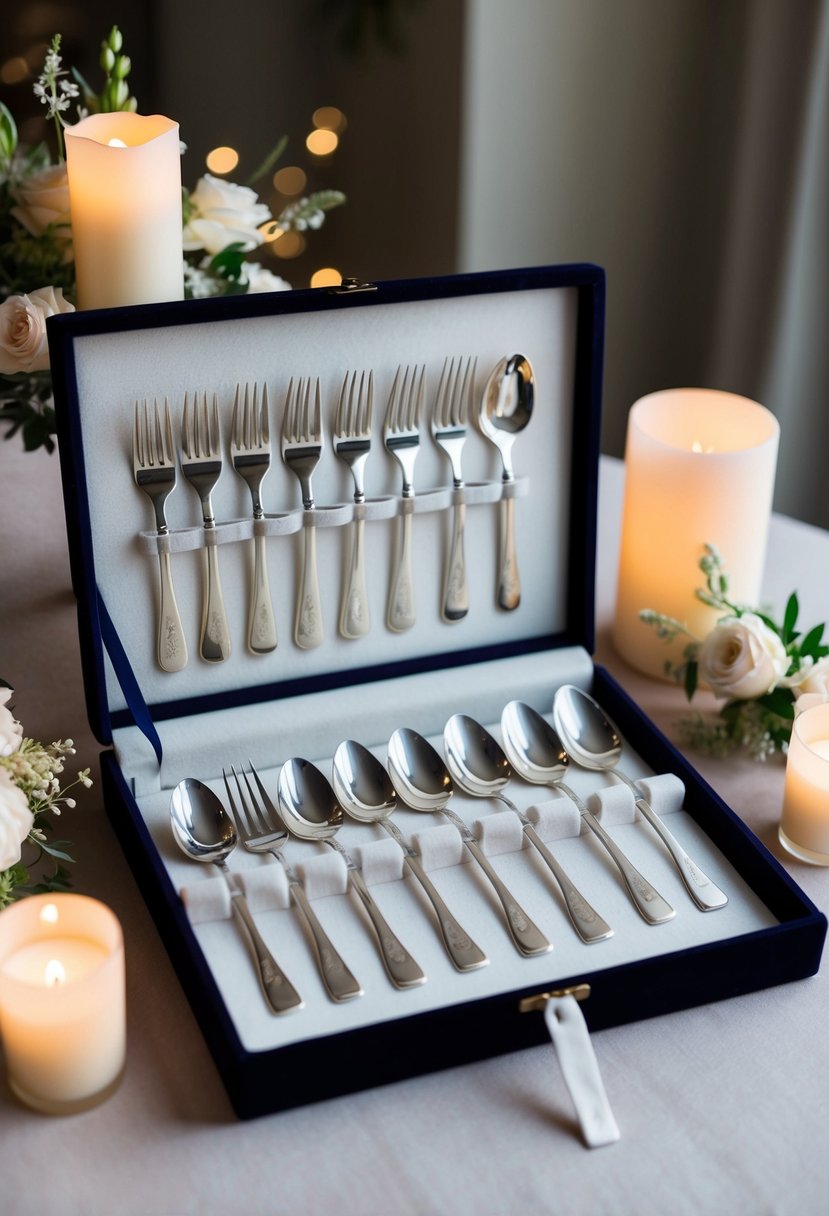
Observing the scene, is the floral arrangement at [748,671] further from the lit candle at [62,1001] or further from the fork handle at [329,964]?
the lit candle at [62,1001]

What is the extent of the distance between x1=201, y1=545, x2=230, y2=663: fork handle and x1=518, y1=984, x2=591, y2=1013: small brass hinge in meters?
0.37

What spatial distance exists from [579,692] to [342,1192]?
1.50 feet

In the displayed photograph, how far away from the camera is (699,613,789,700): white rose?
101 centimetres

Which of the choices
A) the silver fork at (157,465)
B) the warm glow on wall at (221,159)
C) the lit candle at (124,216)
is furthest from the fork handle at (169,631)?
the warm glow on wall at (221,159)

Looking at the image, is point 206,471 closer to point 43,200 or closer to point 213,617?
point 213,617

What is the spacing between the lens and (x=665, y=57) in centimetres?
212

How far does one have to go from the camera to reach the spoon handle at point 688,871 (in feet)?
2.82

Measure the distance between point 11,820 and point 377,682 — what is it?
36cm

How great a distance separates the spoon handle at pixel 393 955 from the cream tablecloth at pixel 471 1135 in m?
0.06

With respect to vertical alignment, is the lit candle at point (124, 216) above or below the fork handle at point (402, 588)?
above

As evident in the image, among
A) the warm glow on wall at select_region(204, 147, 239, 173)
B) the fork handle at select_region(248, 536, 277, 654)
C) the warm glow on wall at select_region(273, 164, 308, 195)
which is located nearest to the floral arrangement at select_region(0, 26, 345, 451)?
the fork handle at select_region(248, 536, 277, 654)

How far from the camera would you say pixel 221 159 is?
2.31 metres

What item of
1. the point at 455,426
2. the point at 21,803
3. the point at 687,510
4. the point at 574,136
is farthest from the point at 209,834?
the point at 574,136

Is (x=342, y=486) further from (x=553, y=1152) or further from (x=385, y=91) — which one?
(x=385, y=91)
